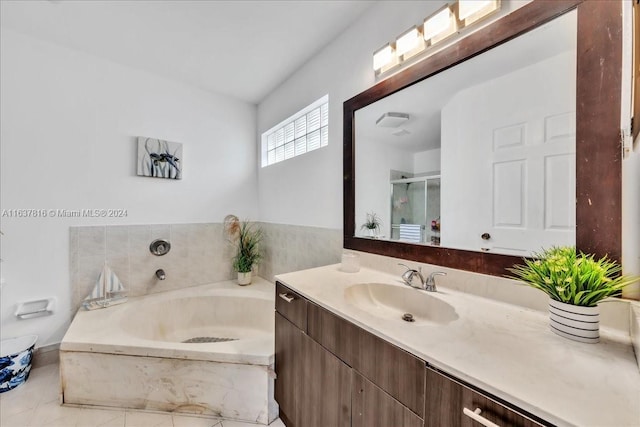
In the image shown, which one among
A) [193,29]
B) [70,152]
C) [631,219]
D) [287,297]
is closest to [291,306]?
[287,297]

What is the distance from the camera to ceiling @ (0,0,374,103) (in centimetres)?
160

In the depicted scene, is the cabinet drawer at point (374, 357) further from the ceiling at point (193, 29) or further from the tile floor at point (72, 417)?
the ceiling at point (193, 29)

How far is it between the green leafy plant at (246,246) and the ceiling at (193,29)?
163 cm

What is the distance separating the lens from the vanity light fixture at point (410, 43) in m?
1.31

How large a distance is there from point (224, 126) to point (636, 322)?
10.3ft

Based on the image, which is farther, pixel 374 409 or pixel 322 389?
pixel 322 389

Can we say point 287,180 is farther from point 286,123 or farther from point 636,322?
point 636,322

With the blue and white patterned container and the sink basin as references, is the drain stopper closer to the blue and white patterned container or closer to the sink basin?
the sink basin

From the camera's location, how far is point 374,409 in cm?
84

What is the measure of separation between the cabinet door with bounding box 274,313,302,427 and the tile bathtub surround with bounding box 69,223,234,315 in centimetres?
164

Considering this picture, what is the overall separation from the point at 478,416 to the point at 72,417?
Result: 2.20m

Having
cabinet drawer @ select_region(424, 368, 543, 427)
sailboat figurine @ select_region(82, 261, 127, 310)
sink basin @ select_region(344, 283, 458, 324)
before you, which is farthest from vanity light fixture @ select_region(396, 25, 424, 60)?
sailboat figurine @ select_region(82, 261, 127, 310)

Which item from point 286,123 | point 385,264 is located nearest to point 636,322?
point 385,264

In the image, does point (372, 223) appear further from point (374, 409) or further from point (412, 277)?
point (374, 409)
